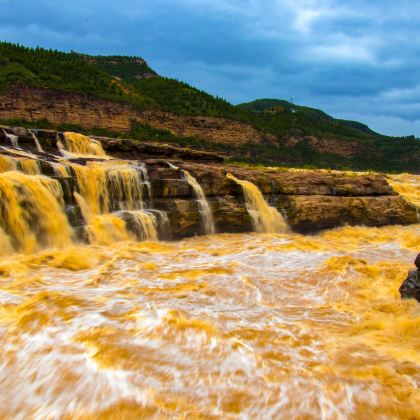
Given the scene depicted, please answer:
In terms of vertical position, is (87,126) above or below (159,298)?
above

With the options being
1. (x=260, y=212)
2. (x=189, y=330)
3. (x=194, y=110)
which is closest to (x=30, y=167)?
(x=260, y=212)

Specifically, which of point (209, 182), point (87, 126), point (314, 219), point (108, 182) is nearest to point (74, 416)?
point (108, 182)

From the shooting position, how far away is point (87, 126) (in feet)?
151

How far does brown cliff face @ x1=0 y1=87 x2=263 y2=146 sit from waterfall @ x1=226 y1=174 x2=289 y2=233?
35.8 meters

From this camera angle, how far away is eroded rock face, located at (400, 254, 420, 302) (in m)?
Result: 5.67

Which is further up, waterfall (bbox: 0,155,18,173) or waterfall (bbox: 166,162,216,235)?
waterfall (bbox: 0,155,18,173)

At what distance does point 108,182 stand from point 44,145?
6109 mm

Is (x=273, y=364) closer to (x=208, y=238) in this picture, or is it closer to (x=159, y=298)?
(x=159, y=298)

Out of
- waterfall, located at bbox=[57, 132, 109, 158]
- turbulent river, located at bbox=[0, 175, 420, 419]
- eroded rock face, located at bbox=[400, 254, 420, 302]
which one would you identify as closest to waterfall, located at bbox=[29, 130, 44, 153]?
waterfall, located at bbox=[57, 132, 109, 158]

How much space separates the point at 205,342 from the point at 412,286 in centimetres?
347

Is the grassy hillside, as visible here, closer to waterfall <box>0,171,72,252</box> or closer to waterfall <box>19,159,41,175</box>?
waterfall <box>19,159,41,175</box>

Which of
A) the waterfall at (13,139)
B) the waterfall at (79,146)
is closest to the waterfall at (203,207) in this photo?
the waterfall at (79,146)

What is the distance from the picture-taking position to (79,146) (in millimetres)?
17078

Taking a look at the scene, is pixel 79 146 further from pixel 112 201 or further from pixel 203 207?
pixel 203 207
